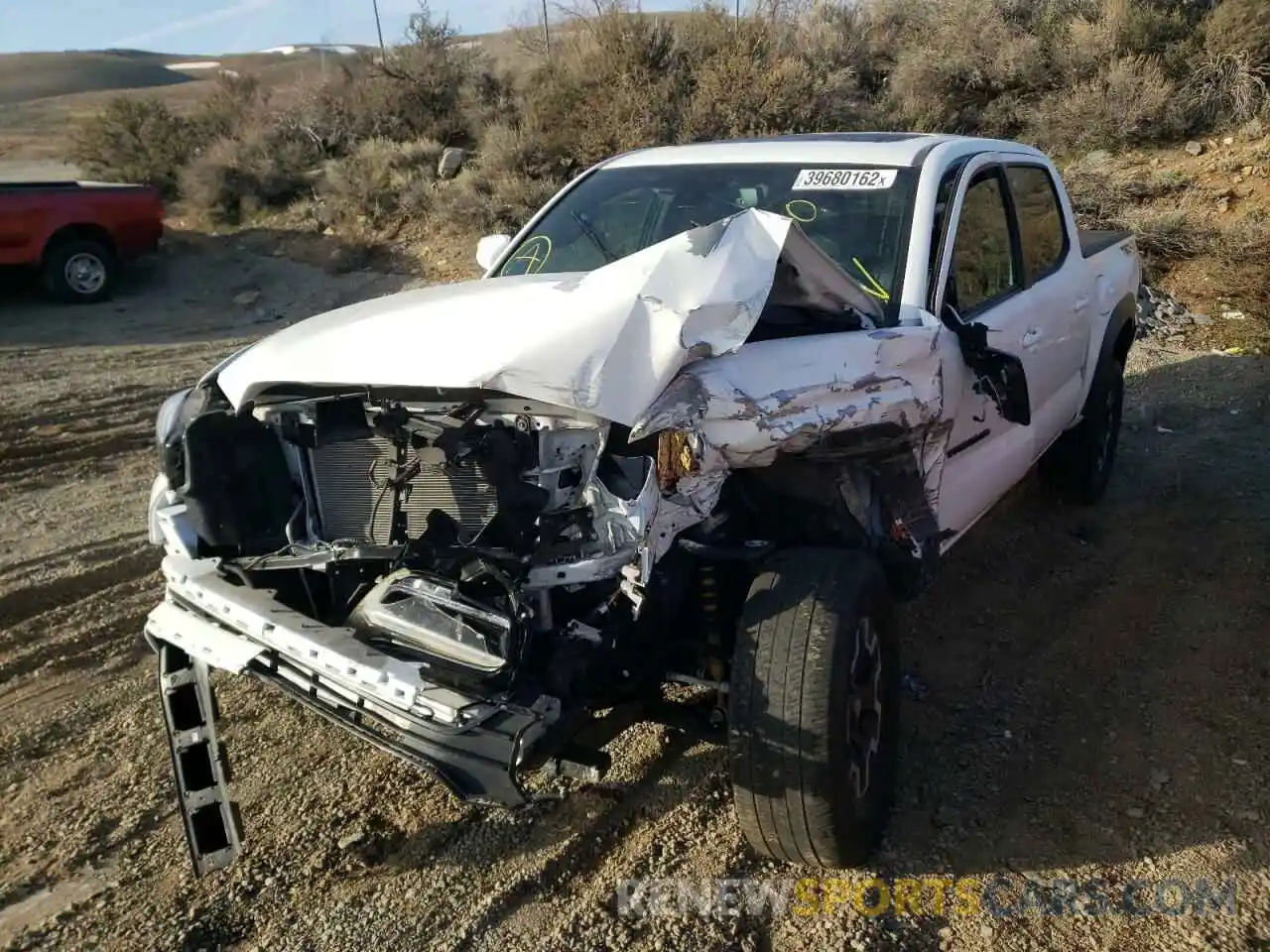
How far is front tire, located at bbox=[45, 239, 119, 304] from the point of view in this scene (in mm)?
12258

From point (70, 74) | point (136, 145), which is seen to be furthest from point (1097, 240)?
point (70, 74)

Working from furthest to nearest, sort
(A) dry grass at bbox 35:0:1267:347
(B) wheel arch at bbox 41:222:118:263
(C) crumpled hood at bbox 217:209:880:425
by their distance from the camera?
(A) dry grass at bbox 35:0:1267:347 → (B) wheel arch at bbox 41:222:118:263 → (C) crumpled hood at bbox 217:209:880:425

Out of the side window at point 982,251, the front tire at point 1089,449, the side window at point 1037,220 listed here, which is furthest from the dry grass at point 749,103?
the side window at point 982,251

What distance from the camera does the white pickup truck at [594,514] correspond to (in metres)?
2.47

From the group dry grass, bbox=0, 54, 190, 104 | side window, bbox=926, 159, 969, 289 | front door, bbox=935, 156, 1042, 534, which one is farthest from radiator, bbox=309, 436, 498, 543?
dry grass, bbox=0, 54, 190, 104

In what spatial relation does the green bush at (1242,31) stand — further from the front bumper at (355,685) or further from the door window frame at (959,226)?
the front bumper at (355,685)

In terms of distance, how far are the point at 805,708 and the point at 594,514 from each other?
0.71 metres

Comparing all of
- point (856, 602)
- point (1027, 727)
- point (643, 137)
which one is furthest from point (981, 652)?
point (643, 137)

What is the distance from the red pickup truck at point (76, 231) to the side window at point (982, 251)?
11183 millimetres

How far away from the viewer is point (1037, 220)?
15.4 feet

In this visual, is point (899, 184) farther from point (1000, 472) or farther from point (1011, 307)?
point (1000, 472)

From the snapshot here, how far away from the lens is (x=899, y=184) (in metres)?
3.75

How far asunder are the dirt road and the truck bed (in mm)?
1414

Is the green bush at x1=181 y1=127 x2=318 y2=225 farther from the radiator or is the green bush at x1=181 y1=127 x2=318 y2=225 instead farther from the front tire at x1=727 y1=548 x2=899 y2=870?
the front tire at x1=727 y1=548 x2=899 y2=870
